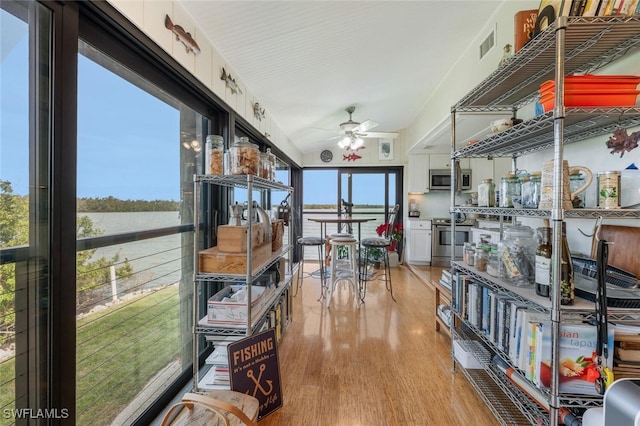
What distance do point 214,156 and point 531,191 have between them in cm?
179

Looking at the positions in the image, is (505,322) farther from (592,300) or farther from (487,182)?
(487,182)

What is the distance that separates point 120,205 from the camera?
51.2 inches

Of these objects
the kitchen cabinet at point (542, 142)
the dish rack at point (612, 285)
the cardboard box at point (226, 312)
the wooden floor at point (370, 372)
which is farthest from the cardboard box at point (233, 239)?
the dish rack at point (612, 285)

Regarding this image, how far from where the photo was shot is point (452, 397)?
1691 mm

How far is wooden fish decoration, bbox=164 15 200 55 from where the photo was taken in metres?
1.39

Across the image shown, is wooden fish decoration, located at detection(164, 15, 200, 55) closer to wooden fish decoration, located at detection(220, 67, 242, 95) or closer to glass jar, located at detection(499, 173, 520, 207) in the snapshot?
wooden fish decoration, located at detection(220, 67, 242, 95)

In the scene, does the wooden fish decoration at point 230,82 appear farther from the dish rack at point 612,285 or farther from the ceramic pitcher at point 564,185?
the dish rack at point 612,285

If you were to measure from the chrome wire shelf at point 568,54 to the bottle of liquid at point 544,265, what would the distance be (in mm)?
849

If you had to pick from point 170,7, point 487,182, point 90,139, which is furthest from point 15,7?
point 487,182

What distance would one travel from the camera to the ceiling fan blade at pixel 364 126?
11.6 ft

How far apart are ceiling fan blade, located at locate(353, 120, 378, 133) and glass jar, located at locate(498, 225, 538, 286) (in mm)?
2426

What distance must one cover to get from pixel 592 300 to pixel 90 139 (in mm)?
2266

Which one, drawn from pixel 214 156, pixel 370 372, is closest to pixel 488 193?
pixel 370 372

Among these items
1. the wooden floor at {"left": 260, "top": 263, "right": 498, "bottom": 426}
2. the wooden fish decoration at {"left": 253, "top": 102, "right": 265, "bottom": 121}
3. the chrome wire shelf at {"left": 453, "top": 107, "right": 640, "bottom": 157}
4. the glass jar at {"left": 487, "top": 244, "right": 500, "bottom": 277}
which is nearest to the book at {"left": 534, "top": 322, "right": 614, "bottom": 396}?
the glass jar at {"left": 487, "top": 244, "right": 500, "bottom": 277}
